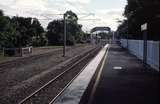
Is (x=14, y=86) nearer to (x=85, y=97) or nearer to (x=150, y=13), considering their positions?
(x=85, y=97)

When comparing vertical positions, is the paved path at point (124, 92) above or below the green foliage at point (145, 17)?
below

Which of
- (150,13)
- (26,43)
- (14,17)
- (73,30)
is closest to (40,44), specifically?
(14,17)

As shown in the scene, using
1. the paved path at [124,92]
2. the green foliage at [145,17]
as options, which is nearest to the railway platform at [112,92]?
the paved path at [124,92]

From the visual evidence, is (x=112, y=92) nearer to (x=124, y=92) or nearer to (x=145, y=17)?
(x=124, y=92)

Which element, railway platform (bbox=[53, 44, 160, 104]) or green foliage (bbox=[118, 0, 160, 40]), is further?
green foliage (bbox=[118, 0, 160, 40])

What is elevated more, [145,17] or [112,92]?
[145,17]

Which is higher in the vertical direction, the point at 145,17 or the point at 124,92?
the point at 145,17

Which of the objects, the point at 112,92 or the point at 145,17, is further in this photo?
the point at 145,17

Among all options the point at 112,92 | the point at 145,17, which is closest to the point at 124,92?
the point at 112,92

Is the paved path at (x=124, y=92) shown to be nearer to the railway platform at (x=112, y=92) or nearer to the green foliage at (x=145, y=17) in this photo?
the railway platform at (x=112, y=92)

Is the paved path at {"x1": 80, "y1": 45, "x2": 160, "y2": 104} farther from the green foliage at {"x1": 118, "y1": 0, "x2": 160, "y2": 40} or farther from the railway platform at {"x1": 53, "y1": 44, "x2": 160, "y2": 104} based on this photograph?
the green foliage at {"x1": 118, "y1": 0, "x2": 160, "y2": 40}

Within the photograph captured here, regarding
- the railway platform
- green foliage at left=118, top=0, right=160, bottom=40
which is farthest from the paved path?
green foliage at left=118, top=0, right=160, bottom=40

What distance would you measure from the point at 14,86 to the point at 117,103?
24.7 ft

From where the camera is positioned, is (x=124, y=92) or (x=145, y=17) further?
(x=145, y=17)
